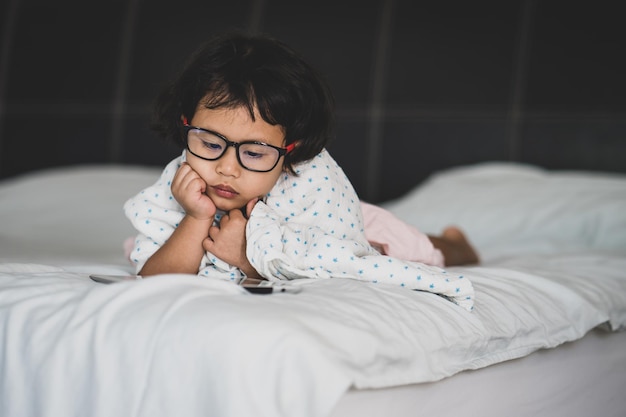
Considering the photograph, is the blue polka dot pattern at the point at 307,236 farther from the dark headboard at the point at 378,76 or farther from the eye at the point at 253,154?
the dark headboard at the point at 378,76

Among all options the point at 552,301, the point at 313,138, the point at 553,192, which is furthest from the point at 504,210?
the point at 313,138

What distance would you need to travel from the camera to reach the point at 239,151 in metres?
1.26

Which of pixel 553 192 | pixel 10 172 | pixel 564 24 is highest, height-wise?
pixel 564 24

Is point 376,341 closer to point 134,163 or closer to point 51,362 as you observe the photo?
point 51,362

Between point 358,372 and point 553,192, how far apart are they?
1.48 metres

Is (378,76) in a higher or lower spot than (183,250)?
higher

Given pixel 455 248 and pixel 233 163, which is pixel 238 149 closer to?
pixel 233 163

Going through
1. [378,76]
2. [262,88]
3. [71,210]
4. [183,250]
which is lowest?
[71,210]

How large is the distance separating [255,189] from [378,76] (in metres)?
1.63

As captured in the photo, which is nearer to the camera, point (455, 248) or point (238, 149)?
point (238, 149)

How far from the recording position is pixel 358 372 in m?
0.89

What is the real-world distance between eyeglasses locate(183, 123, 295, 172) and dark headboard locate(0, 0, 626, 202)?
60.6 inches

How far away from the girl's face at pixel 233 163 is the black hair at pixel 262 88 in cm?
1

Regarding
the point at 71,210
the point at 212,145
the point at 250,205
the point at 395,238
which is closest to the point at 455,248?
the point at 395,238
